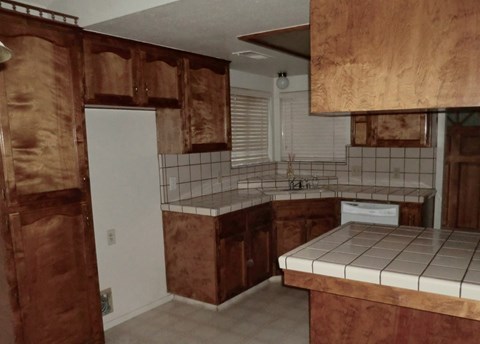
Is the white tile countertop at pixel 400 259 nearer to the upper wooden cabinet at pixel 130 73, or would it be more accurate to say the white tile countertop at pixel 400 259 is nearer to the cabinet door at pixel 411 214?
the cabinet door at pixel 411 214

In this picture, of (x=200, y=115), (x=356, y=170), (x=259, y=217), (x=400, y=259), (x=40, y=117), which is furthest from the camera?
(x=356, y=170)

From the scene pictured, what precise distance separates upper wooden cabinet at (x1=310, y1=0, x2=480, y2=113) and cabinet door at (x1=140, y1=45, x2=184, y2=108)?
1.62 meters

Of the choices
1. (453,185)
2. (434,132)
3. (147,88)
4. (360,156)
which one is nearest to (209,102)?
(147,88)

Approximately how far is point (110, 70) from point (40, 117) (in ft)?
2.16

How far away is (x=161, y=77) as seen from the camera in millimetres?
3123

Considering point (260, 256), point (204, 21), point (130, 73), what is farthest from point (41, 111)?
point (260, 256)

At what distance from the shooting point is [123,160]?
316 centimetres

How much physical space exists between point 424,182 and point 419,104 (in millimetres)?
2756

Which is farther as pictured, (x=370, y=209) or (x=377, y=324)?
(x=370, y=209)

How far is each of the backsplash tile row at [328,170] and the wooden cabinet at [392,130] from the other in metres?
0.26

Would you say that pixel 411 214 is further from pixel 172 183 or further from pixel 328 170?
pixel 172 183

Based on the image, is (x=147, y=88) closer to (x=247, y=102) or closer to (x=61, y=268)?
(x=61, y=268)

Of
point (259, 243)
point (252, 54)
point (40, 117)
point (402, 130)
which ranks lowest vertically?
point (259, 243)

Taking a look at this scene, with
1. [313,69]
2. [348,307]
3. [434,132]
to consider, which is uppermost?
[313,69]
